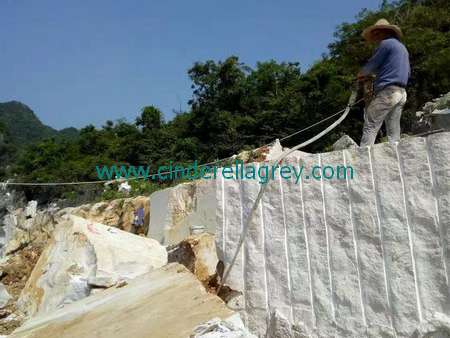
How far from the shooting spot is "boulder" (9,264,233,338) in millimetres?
3250

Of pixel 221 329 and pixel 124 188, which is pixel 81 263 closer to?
pixel 221 329

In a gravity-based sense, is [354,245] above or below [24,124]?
below

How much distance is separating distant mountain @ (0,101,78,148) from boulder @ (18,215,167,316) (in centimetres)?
6748

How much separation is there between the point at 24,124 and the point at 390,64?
272 feet

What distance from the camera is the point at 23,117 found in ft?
267

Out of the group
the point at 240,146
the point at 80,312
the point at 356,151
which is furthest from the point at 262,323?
the point at 240,146

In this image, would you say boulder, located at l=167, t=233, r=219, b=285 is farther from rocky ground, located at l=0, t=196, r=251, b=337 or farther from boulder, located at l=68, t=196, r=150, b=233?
boulder, located at l=68, t=196, r=150, b=233

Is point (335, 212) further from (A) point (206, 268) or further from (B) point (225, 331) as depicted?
(A) point (206, 268)

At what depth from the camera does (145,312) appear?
350 cm

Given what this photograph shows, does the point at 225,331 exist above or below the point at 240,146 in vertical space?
below

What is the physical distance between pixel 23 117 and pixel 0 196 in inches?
2899

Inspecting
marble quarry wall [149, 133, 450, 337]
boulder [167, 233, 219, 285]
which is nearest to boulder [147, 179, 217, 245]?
boulder [167, 233, 219, 285]

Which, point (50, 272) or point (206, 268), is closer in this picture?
point (206, 268)

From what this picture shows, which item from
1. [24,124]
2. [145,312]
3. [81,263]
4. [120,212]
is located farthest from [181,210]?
[24,124]
